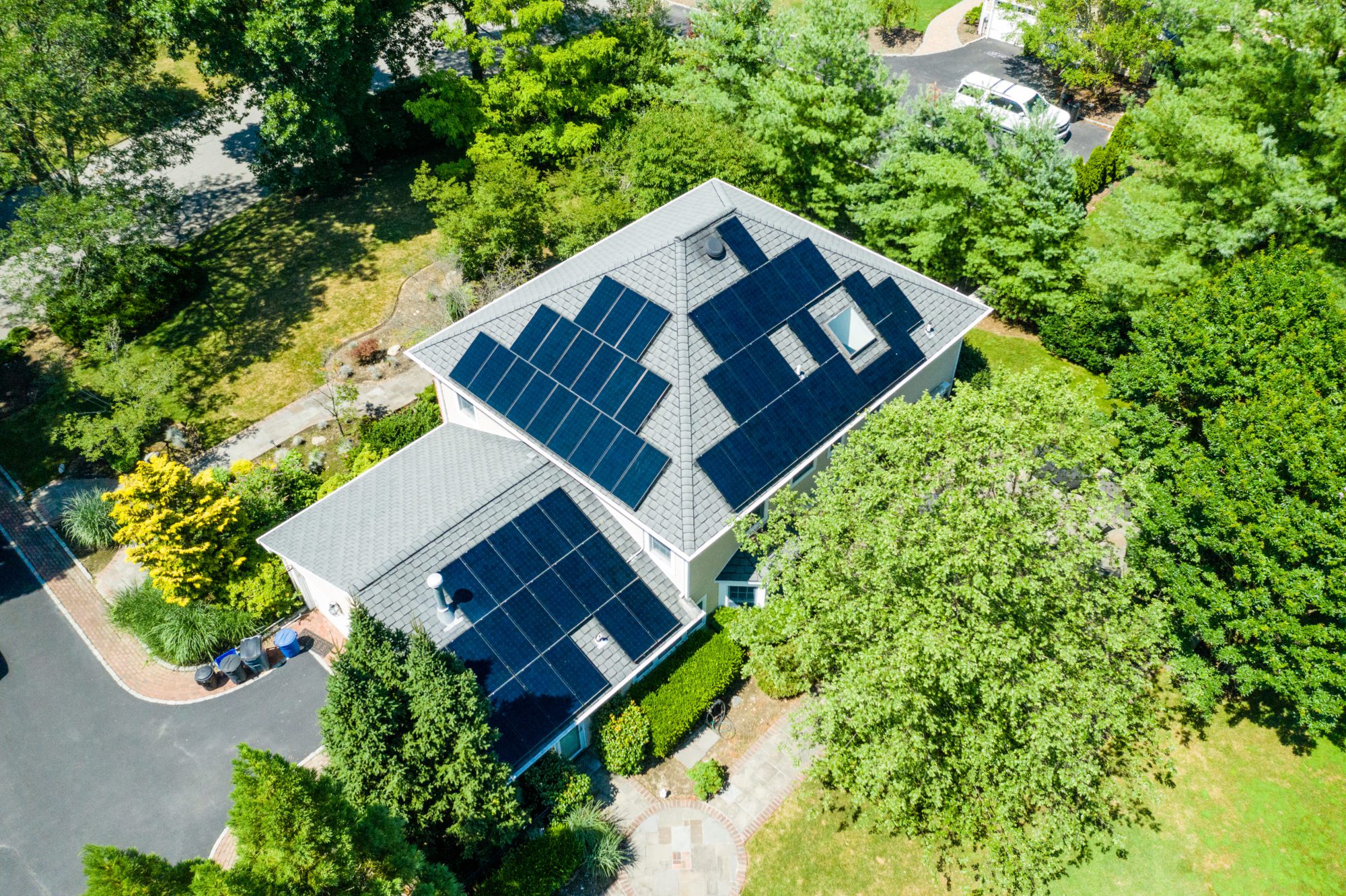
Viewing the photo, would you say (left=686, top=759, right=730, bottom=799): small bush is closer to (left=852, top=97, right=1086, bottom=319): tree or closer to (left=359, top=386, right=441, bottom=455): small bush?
(left=359, top=386, right=441, bottom=455): small bush

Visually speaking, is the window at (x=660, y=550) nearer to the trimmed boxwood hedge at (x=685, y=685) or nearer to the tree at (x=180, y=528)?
the trimmed boxwood hedge at (x=685, y=685)

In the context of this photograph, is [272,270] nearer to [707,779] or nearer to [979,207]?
[707,779]

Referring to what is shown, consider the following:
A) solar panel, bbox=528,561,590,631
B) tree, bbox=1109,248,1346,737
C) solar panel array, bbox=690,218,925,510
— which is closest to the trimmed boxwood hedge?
solar panel, bbox=528,561,590,631

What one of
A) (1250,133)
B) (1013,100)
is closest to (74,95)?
(1250,133)

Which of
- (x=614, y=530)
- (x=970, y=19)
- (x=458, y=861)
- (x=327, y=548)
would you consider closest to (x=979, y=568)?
(x=614, y=530)

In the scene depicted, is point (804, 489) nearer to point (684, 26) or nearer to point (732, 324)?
point (732, 324)

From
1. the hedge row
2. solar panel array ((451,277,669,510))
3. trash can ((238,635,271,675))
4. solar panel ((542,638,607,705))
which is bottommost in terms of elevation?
trash can ((238,635,271,675))
